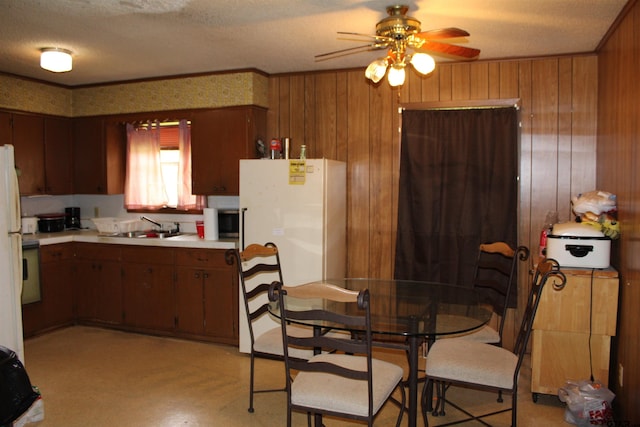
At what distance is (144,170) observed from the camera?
17.4 ft

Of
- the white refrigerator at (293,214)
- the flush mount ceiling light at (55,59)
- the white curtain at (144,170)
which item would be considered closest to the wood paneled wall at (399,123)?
the white refrigerator at (293,214)

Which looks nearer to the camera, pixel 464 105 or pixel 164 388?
pixel 164 388

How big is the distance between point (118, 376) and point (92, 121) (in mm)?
2730

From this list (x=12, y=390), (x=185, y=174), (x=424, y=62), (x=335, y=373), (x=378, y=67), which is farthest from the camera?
(x=185, y=174)

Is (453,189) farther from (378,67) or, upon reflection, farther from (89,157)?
(89,157)

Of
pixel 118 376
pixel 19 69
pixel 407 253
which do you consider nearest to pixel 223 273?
pixel 118 376

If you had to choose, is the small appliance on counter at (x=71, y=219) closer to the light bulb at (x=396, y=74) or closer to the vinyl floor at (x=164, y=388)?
the vinyl floor at (x=164, y=388)

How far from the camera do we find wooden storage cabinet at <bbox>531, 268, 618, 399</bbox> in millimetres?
3125

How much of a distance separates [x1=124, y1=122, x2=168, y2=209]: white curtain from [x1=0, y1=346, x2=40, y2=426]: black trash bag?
9.31 ft

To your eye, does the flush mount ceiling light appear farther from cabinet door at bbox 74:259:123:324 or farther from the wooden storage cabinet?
the wooden storage cabinet

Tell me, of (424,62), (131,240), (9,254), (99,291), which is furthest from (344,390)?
(99,291)

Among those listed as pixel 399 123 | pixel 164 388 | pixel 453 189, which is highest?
pixel 399 123

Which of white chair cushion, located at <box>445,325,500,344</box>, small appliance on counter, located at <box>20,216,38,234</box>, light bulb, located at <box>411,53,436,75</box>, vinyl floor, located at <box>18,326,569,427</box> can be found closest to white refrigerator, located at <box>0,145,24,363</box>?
vinyl floor, located at <box>18,326,569,427</box>

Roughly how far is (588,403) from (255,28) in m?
3.01
